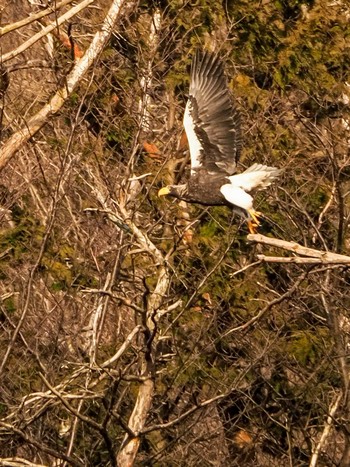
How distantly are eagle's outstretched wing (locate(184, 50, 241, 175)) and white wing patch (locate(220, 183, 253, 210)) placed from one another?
0.21 metres

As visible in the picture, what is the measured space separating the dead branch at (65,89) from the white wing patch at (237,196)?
402cm

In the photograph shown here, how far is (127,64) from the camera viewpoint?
1480 centimetres

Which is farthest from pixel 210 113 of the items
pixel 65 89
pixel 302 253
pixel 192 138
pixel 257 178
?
pixel 65 89

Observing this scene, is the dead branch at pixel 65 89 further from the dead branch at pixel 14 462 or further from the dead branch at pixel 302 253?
the dead branch at pixel 302 253

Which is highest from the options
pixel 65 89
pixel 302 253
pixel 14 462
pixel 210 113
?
pixel 302 253

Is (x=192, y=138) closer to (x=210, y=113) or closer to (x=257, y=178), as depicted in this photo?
(x=210, y=113)

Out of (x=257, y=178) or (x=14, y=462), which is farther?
(x=257, y=178)

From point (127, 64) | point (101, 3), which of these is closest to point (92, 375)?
point (127, 64)

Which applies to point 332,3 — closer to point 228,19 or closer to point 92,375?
point 228,19

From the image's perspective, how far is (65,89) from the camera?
13.7 m

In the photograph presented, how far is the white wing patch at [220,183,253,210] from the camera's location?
9570 millimetres

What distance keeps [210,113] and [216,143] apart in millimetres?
207

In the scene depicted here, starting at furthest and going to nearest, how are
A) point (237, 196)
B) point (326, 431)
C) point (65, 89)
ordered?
point (65, 89)
point (326, 431)
point (237, 196)

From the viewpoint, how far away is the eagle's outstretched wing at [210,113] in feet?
31.7
